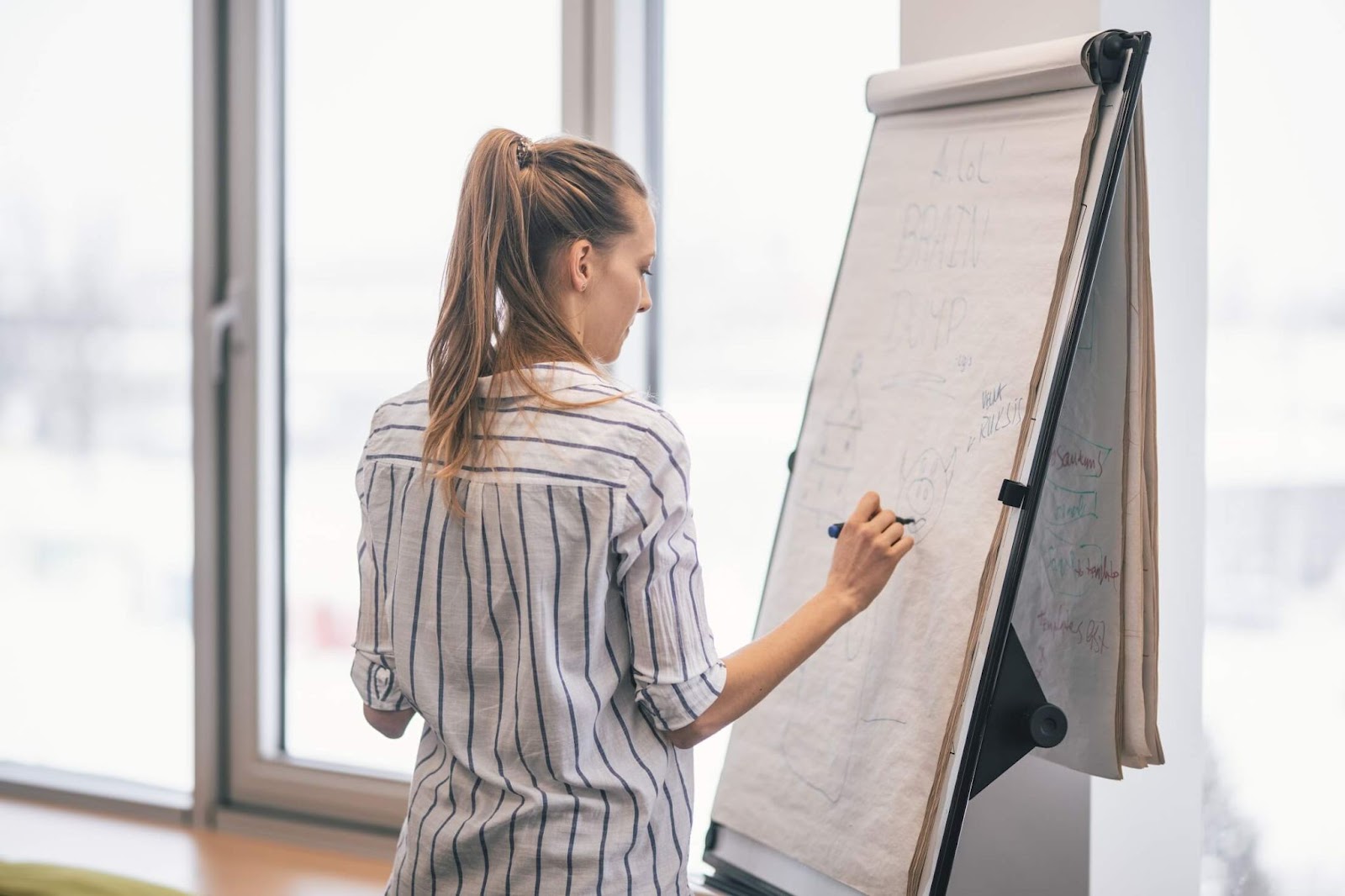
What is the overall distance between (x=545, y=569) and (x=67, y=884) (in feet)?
2.03

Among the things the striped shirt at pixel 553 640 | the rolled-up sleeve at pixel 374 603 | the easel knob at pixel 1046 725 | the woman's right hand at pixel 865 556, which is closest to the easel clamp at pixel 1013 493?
the woman's right hand at pixel 865 556

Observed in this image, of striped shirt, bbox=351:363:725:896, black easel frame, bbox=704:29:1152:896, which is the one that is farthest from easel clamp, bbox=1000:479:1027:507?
striped shirt, bbox=351:363:725:896

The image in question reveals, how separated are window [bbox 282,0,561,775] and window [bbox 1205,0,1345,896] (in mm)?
1178

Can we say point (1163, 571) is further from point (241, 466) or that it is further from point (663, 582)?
point (241, 466)

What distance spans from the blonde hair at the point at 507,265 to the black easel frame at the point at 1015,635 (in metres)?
0.47

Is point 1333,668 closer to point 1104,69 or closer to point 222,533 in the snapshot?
point 1104,69

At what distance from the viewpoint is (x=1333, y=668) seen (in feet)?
5.73

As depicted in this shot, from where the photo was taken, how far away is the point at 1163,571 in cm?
173

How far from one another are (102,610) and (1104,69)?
7.77 ft

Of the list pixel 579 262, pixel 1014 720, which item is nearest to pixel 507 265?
pixel 579 262

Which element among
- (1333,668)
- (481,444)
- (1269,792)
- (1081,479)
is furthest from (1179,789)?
(481,444)

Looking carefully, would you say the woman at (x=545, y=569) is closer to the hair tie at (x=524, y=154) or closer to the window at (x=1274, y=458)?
the hair tie at (x=524, y=154)

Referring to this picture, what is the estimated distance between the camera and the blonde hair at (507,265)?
1134 millimetres

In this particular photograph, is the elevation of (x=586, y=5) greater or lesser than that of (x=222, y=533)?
greater
